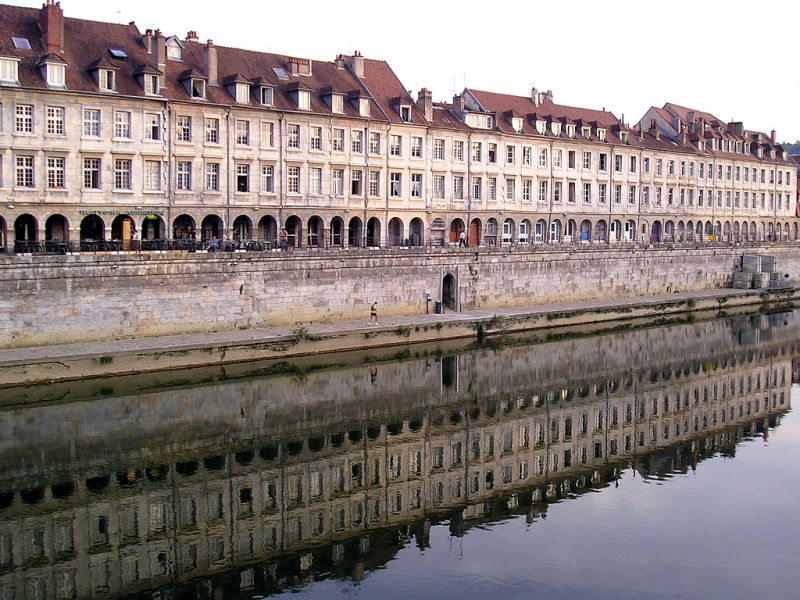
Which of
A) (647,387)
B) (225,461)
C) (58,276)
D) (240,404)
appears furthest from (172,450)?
(647,387)

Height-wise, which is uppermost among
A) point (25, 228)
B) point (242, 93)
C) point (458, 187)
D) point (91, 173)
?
point (242, 93)

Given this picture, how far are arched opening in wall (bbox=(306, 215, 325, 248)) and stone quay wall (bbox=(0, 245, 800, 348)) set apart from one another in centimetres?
693

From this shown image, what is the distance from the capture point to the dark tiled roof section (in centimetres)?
4714

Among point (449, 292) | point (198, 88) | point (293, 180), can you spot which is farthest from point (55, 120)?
point (449, 292)

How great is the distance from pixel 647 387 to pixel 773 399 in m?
4.06

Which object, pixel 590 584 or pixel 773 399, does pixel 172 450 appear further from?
pixel 773 399

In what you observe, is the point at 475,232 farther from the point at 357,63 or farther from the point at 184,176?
the point at 184,176

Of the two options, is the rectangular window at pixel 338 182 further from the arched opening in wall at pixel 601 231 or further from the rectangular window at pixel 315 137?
the arched opening in wall at pixel 601 231

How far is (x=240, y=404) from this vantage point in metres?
25.8

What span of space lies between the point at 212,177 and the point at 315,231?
6.78 m

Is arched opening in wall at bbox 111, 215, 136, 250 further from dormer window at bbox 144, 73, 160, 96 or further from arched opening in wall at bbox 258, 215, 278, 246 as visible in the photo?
arched opening in wall at bbox 258, 215, 278, 246

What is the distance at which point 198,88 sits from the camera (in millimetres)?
39406

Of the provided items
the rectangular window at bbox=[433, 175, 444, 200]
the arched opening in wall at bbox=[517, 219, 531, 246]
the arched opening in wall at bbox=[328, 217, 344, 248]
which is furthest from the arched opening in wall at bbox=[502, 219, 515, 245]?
the arched opening in wall at bbox=[328, 217, 344, 248]

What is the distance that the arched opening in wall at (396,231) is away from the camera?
4778cm
